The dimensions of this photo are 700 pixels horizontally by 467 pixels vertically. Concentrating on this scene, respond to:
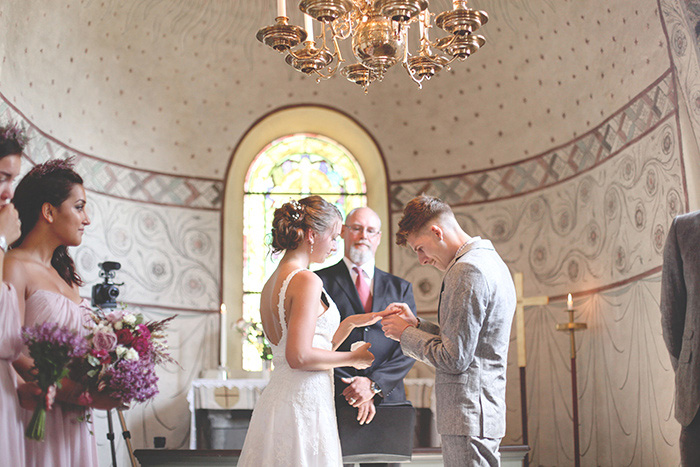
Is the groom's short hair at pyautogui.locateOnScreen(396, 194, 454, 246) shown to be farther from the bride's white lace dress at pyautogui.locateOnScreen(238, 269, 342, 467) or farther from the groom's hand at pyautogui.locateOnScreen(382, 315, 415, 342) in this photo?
the bride's white lace dress at pyautogui.locateOnScreen(238, 269, 342, 467)

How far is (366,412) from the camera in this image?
11.7 feet

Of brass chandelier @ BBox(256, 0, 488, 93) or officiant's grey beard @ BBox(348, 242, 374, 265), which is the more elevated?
brass chandelier @ BBox(256, 0, 488, 93)

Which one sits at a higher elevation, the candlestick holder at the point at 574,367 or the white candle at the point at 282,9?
the white candle at the point at 282,9

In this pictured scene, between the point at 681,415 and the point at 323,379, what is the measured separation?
1414 mm

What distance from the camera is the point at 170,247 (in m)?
7.88

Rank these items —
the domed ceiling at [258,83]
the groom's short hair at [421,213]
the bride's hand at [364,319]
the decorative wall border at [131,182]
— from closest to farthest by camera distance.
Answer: the groom's short hair at [421,213] < the bride's hand at [364,319] < the domed ceiling at [258,83] < the decorative wall border at [131,182]

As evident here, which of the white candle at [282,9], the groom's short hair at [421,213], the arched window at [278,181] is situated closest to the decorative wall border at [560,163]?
the arched window at [278,181]

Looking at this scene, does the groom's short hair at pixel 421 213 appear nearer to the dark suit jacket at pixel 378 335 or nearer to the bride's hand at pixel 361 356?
the bride's hand at pixel 361 356

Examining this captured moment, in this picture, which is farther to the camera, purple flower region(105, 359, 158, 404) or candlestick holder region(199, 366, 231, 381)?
candlestick holder region(199, 366, 231, 381)

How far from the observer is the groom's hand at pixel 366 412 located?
354cm

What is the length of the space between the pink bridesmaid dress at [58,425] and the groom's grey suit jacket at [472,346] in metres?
1.34

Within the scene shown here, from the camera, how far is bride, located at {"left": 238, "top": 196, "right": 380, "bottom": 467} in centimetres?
293

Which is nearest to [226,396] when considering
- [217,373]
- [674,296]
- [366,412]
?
[217,373]

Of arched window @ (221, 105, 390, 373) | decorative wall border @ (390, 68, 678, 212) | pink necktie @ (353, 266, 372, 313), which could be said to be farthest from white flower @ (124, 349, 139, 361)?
arched window @ (221, 105, 390, 373)
